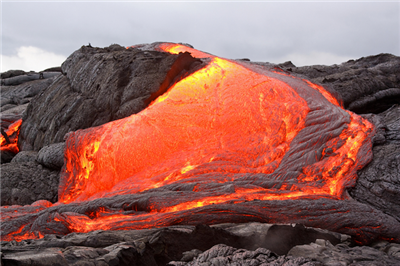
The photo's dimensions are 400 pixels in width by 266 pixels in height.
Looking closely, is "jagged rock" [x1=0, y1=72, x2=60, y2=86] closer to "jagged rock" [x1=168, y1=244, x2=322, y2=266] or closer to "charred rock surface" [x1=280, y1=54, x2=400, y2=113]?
"charred rock surface" [x1=280, y1=54, x2=400, y2=113]

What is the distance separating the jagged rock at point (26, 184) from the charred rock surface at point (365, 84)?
8.48 m

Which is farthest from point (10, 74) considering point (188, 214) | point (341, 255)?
point (341, 255)

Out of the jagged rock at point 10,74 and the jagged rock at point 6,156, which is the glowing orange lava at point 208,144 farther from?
the jagged rock at point 10,74

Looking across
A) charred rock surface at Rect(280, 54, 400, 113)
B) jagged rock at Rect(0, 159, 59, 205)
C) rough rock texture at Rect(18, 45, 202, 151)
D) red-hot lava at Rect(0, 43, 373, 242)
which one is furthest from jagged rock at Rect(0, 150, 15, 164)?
charred rock surface at Rect(280, 54, 400, 113)

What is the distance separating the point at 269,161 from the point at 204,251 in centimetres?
315

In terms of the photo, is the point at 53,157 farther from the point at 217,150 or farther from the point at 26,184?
the point at 217,150

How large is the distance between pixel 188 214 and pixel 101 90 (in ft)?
19.3

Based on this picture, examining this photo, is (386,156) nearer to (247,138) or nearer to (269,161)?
(269,161)

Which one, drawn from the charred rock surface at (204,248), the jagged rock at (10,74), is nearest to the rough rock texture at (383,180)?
the charred rock surface at (204,248)

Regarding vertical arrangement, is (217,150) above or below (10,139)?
below

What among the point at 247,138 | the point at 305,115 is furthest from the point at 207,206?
the point at 305,115

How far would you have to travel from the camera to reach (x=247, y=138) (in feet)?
24.8

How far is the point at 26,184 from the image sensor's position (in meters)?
8.55

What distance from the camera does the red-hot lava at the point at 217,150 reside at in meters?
6.20
